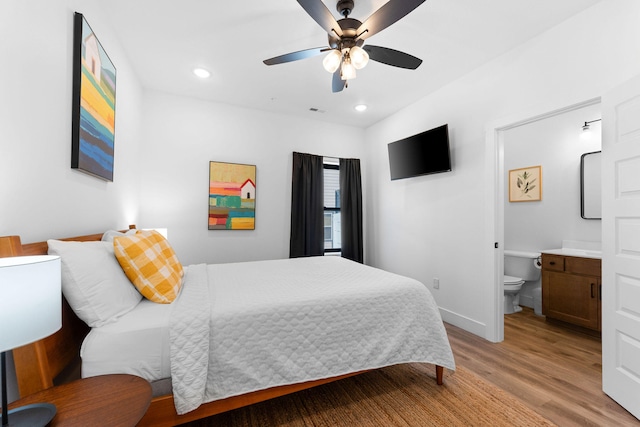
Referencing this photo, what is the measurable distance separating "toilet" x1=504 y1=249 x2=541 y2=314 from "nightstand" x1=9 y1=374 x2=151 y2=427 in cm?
376

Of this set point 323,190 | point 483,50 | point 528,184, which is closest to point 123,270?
point 323,190

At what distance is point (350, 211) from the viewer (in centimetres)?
430

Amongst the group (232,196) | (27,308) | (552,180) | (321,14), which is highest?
(321,14)

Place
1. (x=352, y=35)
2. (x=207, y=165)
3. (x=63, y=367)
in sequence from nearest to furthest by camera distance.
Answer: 1. (x=63, y=367)
2. (x=352, y=35)
3. (x=207, y=165)

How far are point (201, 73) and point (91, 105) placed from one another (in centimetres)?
139

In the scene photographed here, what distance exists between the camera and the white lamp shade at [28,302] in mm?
639

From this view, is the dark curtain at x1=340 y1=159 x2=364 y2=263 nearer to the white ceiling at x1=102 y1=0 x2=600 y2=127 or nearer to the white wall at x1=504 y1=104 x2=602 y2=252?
the white ceiling at x1=102 y1=0 x2=600 y2=127

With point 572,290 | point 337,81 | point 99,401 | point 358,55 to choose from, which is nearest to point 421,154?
point 337,81

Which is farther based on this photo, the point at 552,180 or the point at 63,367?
the point at 552,180

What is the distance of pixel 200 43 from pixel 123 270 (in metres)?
2.00

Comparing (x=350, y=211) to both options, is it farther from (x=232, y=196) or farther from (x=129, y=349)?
(x=129, y=349)

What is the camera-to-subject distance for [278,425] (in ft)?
5.14

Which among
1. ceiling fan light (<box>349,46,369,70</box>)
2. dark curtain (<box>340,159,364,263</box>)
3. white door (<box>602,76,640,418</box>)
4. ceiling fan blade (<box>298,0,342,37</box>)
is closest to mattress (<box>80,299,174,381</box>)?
ceiling fan blade (<box>298,0,342,37</box>)

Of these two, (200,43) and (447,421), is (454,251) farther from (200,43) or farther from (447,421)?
(200,43)
